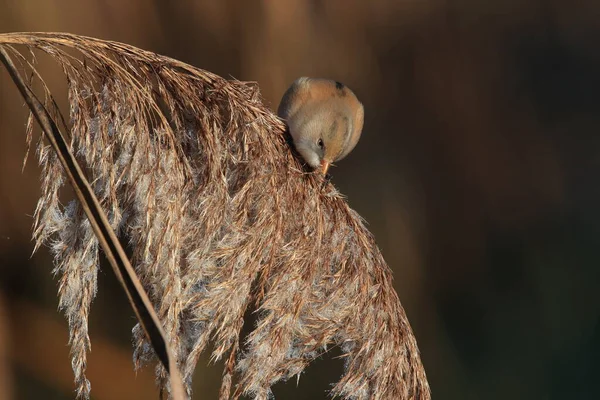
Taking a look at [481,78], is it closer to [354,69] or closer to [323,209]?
[354,69]

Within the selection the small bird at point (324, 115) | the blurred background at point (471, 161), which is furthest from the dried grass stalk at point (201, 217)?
the blurred background at point (471, 161)

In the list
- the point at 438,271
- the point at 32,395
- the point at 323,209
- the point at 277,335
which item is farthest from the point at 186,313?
the point at 438,271

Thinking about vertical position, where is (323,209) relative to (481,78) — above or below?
below

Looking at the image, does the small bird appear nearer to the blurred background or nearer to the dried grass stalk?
the dried grass stalk

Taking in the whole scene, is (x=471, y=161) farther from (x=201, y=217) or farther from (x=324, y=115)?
(x=201, y=217)

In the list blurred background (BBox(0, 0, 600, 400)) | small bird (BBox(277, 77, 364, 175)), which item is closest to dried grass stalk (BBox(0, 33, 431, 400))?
small bird (BBox(277, 77, 364, 175))

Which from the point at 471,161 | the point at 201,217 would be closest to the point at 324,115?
the point at 201,217

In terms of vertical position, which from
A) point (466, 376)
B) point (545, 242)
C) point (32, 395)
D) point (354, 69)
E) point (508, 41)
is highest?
point (508, 41)
